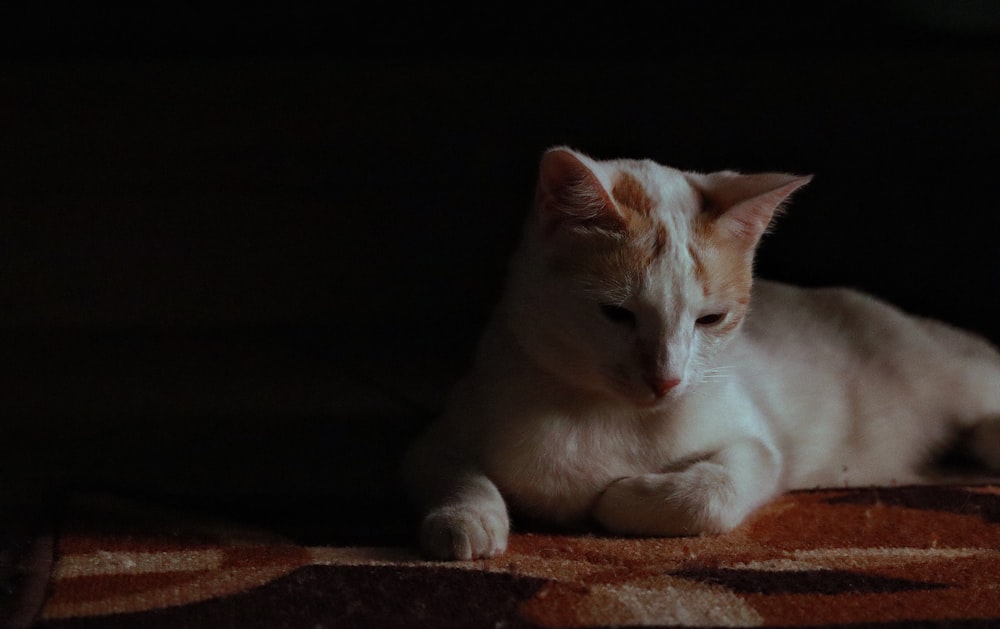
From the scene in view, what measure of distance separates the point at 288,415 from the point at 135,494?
0.60m

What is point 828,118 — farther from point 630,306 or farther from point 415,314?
point 630,306

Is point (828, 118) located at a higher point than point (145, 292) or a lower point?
higher

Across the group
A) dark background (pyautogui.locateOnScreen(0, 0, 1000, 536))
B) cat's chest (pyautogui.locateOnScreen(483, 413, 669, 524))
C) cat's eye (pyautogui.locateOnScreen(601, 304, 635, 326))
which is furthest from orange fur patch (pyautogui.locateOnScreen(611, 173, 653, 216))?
dark background (pyautogui.locateOnScreen(0, 0, 1000, 536))

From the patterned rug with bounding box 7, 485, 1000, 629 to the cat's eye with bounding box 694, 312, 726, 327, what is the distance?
0.26m

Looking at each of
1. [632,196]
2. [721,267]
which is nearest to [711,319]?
[721,267]

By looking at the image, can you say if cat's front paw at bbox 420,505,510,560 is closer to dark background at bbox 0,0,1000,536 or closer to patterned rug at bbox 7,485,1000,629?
patterned rug at bbox 7,485,1000,629

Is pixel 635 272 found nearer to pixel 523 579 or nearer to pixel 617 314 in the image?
pixel 617 314

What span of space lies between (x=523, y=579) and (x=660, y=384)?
26 centimetres

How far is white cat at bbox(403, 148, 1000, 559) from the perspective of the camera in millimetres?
1262

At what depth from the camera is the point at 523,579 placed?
1.17 m

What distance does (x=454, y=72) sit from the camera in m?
2.45

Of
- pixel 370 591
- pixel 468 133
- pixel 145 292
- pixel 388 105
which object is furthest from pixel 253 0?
pixel 370 591

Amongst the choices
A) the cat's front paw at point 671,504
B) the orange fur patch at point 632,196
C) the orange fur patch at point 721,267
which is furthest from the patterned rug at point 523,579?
the orange fur patch at point 632,196

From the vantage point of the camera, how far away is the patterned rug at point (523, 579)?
108 cm
